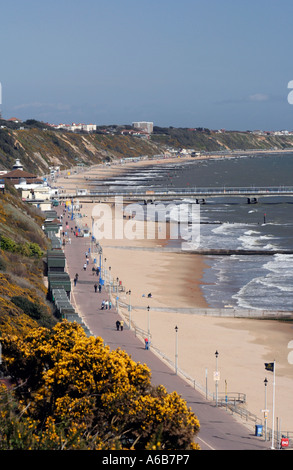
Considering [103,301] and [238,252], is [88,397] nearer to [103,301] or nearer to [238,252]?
[103,301]

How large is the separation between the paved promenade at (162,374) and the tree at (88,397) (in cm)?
380

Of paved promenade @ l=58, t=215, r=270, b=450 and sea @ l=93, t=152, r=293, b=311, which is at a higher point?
sea @ l=93, t=152, r=293, b=311

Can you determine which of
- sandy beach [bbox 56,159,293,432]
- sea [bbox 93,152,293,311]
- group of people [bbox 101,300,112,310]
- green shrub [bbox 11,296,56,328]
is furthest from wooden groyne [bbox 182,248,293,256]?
green shrub [bbox 11,296,56,328]

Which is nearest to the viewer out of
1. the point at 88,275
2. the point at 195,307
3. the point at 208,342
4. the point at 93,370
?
the point at 93,370

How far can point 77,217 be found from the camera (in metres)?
83.1

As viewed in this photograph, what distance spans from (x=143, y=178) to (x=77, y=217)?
250ft

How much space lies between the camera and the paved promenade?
A: 74.2 ft

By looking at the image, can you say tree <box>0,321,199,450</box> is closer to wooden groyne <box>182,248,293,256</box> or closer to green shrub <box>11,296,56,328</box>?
green shrub <box>11,296,56,328</box>

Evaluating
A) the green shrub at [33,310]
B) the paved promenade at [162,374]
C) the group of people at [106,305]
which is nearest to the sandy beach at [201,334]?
the group of people at [106,305]

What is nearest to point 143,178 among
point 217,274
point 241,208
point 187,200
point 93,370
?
point 187,200

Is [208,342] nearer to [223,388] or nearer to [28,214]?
[223,388]

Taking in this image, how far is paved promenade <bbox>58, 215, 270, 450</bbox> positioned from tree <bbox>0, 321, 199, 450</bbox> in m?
3.80

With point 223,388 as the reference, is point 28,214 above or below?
above
